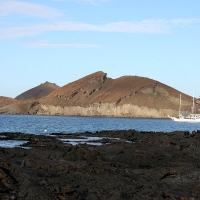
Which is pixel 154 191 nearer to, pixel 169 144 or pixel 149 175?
pixel 149 175

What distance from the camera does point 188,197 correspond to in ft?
46.3

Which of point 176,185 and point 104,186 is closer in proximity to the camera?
point 104,186

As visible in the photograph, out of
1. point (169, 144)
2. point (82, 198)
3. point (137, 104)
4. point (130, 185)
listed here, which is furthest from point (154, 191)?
point (137, 104)

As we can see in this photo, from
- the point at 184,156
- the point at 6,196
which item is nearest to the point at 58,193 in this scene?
the point at 6,196

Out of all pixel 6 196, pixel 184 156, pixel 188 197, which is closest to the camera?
pixel 6 196

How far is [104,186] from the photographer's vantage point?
14.5 m

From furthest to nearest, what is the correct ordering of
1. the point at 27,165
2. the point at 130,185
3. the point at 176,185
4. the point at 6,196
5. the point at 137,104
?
1. the point at 137,104
2. the point at 27,165
3. the point at 176,185
4. the point at 130,185
5. the point at 6,196

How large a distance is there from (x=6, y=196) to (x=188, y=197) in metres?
5.13

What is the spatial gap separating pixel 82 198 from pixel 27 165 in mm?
4500

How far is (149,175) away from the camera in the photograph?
1770 centimetres

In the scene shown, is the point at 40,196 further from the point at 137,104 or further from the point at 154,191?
the point at 137,104

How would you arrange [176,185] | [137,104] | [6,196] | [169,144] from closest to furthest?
[6,196] → [176,185] → [169,144] → [137,104]

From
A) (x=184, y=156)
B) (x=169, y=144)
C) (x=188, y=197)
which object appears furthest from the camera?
(x=169, y=144)

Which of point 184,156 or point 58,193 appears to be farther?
point 184,156
